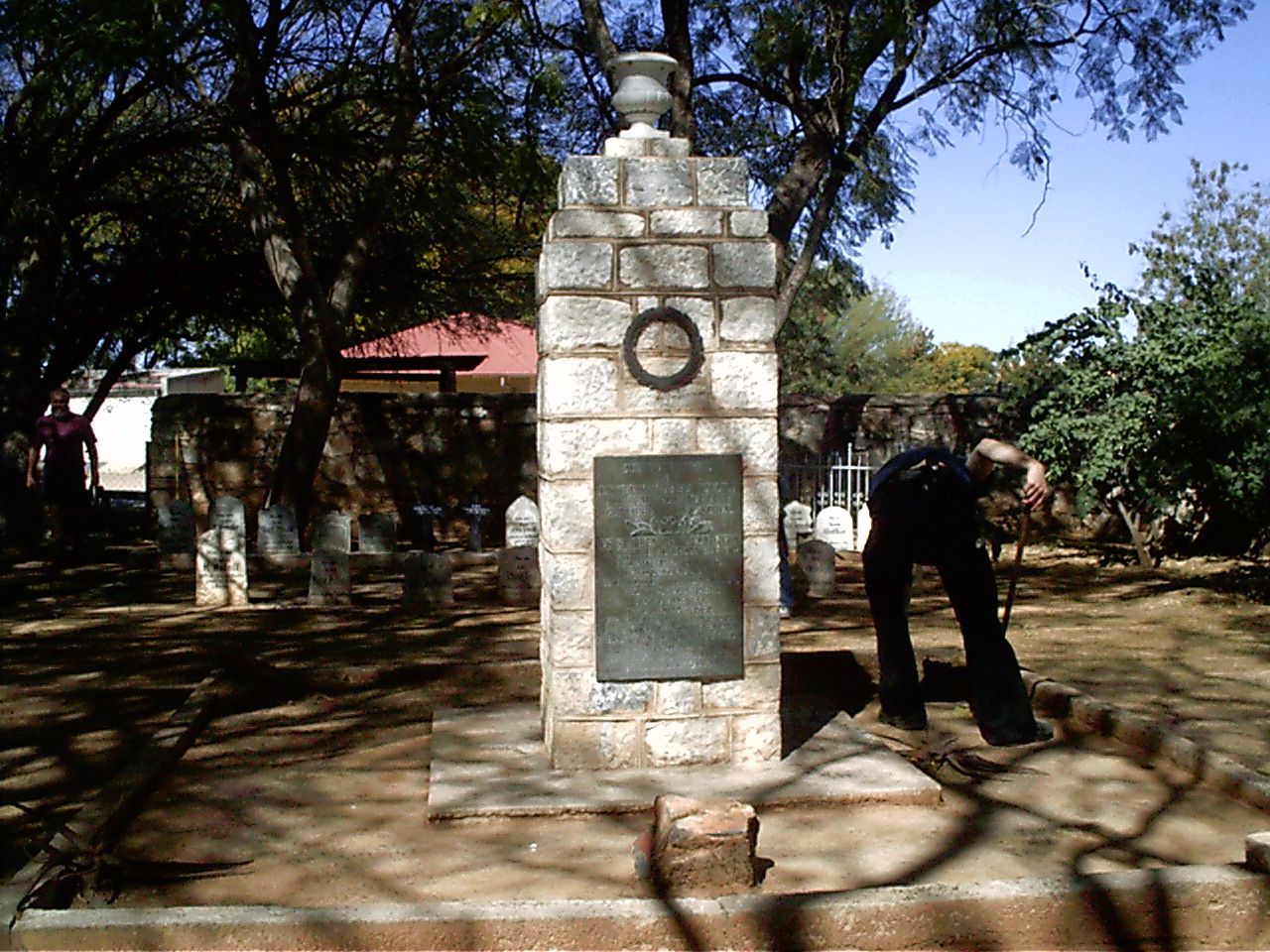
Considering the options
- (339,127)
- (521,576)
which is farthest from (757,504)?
(339,127)

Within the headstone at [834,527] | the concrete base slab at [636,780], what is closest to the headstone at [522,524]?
the headstone at [834,527]

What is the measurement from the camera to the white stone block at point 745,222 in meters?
5.63

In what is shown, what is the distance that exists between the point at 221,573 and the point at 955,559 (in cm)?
680

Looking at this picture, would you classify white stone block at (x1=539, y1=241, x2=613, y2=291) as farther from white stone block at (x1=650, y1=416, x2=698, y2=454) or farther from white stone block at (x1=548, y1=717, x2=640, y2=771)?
white stone block at (x1=548, y1=717, x2=640, y2=771)

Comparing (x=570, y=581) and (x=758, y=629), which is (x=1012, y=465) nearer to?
(x=758, y=629)

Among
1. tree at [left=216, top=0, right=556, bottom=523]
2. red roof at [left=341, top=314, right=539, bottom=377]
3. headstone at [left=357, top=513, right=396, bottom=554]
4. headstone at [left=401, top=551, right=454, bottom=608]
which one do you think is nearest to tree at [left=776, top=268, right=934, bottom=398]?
red roof at [left=341, top=314, right=539, bottom=377]

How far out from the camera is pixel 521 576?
451 inches

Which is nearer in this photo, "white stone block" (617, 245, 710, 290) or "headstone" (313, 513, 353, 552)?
"white stone block" (617, 245, 710, 290)

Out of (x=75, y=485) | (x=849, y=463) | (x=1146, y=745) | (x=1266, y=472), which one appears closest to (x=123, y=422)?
(x=75, y=485)

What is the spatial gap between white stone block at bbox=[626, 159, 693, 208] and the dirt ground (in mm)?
2444

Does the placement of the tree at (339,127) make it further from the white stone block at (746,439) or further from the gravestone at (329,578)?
the white stone block at (746,439)

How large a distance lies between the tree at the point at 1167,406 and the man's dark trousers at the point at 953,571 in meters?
5.74

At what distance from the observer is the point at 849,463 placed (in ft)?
51.5

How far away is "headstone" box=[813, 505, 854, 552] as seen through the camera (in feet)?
46.6
